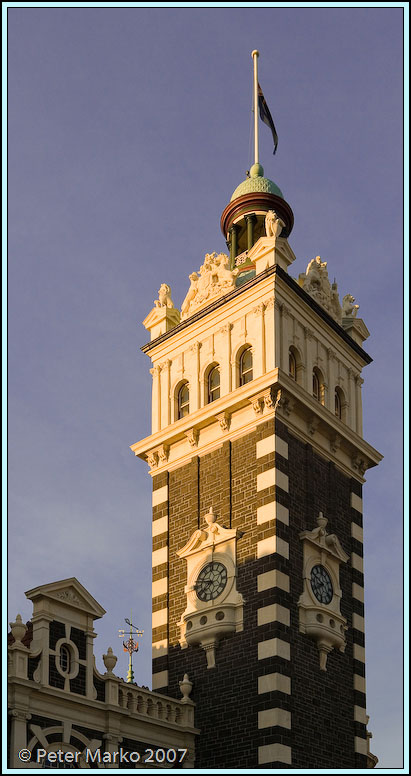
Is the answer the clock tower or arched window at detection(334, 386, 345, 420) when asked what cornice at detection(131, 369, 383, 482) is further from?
arched window at detection(334, 386, 345, 420)

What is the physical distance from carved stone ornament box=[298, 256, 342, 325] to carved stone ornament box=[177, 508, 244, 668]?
35.1 feet

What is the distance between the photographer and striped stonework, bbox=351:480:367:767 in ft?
143

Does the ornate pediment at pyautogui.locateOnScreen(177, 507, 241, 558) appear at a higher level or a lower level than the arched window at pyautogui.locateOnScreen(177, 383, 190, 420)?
lower

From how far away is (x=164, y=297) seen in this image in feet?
169

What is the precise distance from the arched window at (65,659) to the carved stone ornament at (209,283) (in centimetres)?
1728

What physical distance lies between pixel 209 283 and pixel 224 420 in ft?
23.4

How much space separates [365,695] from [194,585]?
760cm

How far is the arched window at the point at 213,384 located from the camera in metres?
47.3

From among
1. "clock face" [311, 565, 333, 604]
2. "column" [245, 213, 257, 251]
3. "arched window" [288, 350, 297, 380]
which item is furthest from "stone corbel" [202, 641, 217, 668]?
"column" [245, 213, 257, 251]

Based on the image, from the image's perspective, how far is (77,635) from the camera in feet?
123

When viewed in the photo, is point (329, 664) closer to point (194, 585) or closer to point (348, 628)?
point (348, 628)

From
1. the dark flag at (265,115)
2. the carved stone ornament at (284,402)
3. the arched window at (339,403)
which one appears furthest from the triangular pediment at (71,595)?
the dark flag at (265,115)

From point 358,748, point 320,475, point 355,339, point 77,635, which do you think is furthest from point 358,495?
point 77,635

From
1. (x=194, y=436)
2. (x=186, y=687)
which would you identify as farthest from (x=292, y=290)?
(x=186, y=687)
